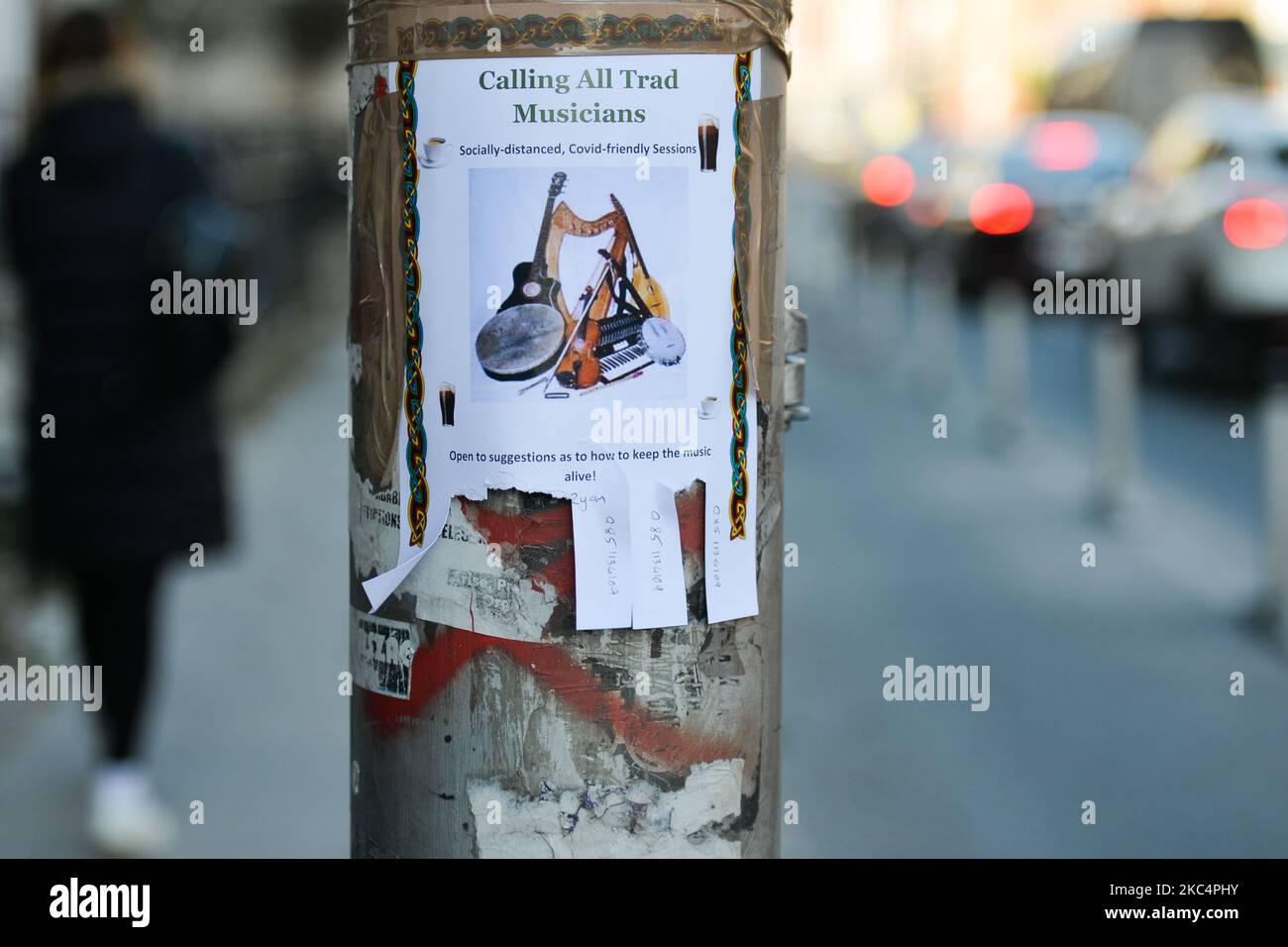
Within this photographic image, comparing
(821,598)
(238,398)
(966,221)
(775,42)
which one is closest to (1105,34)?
(966,221)

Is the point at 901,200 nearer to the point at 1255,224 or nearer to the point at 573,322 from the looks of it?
the point at 1255,224

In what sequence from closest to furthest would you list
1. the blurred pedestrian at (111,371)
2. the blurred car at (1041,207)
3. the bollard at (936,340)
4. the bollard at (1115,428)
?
1. the blurred pedestrian at (111,371)
2. the bollard at (1115,428)
3. the bollard at (936,340)
4. the blurred car at (1041,207)

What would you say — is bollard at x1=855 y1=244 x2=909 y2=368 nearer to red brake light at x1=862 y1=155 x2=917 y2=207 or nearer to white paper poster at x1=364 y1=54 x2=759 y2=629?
red brake light at x1=862 y1=155 x2=917 y2=207

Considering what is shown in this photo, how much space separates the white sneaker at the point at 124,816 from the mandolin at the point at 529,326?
3.36 metres

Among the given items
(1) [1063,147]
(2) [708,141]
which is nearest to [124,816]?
(2) [708,141]

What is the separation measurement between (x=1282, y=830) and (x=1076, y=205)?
45.8ft

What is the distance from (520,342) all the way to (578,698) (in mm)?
495

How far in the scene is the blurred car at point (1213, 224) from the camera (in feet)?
41.5

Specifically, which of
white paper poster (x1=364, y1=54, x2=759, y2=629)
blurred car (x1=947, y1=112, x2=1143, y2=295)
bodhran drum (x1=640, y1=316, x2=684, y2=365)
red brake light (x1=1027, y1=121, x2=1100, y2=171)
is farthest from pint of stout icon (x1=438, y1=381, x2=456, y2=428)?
red brake light (x1=1027, y1=121, x2=1100, y2=171)

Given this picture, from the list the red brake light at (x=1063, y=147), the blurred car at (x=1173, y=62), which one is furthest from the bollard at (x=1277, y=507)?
the blurred car at (x=1173, y=62)

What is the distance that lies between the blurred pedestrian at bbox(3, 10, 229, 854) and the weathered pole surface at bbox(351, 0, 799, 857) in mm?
2772

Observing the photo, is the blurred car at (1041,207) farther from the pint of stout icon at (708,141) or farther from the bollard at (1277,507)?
the pint of stout icon at (708,141)

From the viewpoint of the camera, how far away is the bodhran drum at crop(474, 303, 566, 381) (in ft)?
7.79

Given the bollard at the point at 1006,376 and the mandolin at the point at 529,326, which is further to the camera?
the bollard at the point at 1006,376
